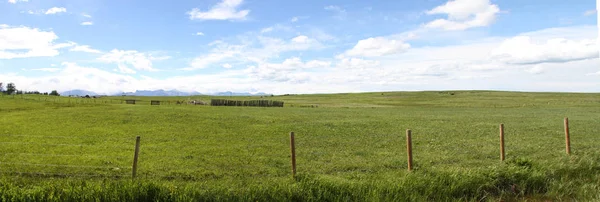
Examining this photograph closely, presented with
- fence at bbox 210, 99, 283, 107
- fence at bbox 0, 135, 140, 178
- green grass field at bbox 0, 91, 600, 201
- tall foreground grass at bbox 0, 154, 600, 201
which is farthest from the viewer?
fence at bbox 210, 99, 283, 107

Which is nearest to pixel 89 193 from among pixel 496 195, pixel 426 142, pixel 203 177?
pixel 203 177

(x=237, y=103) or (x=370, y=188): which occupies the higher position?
(x=237, y=103)

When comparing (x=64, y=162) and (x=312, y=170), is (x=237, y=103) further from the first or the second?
(x=312, y=170)

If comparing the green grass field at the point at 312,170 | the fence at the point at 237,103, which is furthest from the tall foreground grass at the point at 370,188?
the fence at the point at 237,103

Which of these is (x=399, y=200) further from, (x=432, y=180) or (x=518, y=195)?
(x=518, y=195)

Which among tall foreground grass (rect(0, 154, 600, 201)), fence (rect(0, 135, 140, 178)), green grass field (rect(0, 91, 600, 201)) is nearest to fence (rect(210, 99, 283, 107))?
green grass field (rect(0, 91, 600, 201))

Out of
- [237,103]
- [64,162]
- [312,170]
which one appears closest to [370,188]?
[312,170]

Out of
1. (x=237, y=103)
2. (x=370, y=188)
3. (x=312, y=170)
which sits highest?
(x=237, y=103)

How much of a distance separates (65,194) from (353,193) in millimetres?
6785

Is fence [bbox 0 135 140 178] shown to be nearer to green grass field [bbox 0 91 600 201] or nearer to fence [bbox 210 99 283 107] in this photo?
green grass field [bbox 0 91 600 201]

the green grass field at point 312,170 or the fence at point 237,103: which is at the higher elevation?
the fence at point 237,103

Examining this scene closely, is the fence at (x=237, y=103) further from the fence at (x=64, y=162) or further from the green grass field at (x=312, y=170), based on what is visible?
the fence at (x=64, y=162)

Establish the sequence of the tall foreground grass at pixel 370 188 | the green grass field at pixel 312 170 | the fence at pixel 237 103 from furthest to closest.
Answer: the fence at pixel 237 103
the green grass field at pixel 312 170
the tall foreground grass at pixel 370 188

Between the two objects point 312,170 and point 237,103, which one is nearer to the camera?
point 312,170
